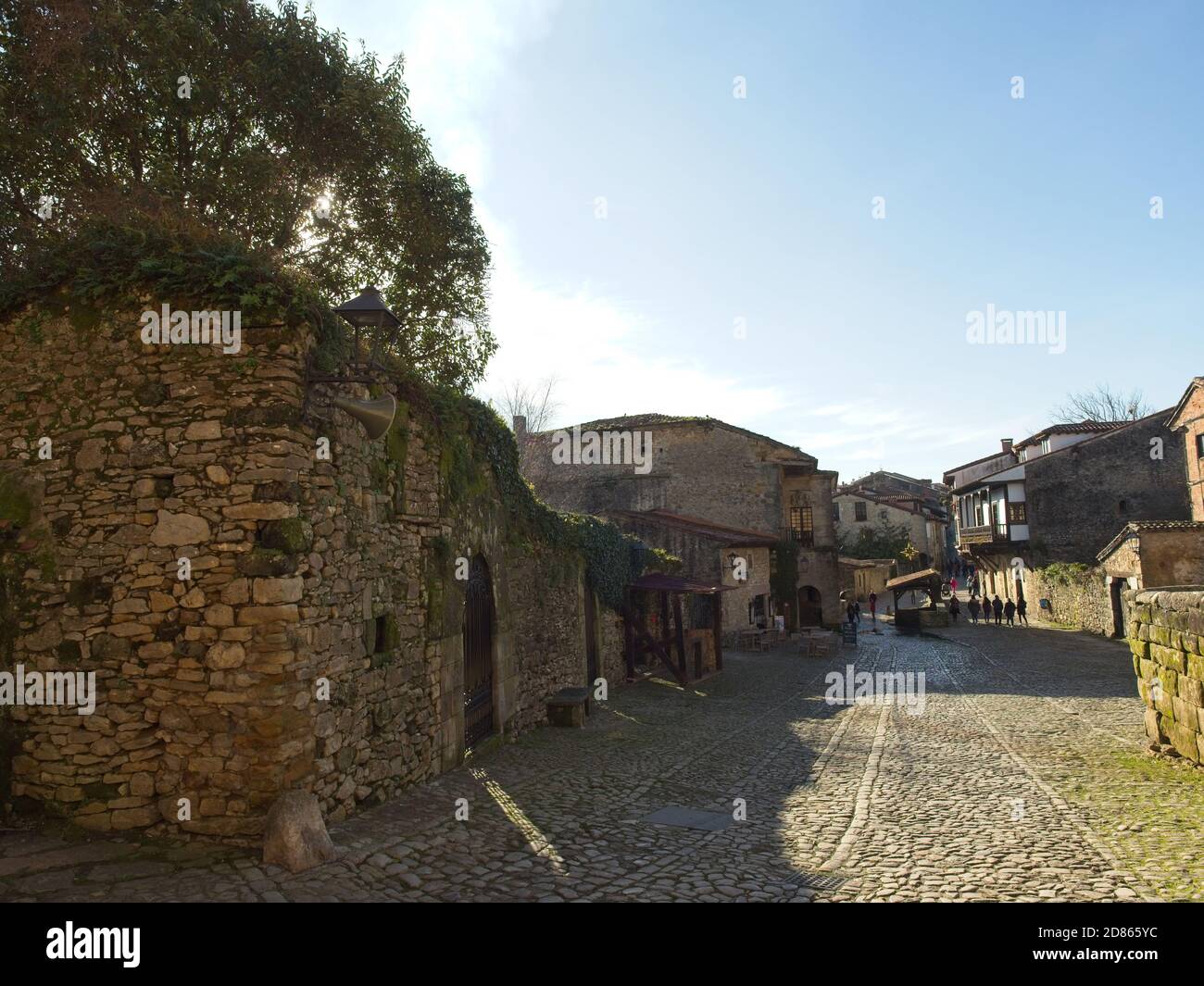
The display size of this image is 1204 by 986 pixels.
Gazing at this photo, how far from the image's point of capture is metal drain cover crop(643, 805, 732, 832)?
6934mm

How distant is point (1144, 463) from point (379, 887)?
126ft

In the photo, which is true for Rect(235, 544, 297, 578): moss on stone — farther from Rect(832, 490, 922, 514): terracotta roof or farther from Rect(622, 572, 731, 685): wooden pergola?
Rect(832, 490, 922, 514): terracotta roof

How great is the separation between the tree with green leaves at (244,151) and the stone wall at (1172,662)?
11980mm

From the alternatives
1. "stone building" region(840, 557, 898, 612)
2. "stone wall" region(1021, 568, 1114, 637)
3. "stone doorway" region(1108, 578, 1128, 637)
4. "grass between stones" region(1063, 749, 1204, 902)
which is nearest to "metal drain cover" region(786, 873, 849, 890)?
"grass between stones" region(1063, 749, 1204, 902)

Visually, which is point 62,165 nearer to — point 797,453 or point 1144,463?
point 797,453

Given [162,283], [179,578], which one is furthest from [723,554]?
[162,283]

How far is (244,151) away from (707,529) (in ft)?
63.3

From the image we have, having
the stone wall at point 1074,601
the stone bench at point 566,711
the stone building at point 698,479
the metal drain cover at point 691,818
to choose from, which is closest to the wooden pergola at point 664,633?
the stone bench at point 566,711

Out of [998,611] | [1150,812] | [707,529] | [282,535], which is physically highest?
[707,529]

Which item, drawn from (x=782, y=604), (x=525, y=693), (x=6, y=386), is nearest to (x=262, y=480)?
(x=6, y=386)

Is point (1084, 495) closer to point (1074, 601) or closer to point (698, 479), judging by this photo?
point (1074, 601)

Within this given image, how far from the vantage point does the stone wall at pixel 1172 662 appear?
787 cm

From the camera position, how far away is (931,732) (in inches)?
465

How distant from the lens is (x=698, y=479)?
31.4 meters
